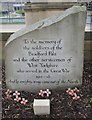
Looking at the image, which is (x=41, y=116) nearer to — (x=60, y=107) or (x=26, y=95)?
(x=60, y=107)

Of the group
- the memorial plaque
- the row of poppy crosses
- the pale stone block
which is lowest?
the pale stone block

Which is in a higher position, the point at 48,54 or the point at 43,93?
the point at 48,54

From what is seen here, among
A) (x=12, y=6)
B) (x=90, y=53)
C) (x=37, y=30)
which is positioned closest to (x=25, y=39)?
(x=37, y=30)

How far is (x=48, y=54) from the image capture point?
13.2 ft

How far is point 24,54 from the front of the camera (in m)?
4.00

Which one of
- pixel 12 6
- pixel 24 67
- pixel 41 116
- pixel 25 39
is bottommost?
pixel 41 116

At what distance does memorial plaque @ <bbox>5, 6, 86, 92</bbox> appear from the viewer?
3.91m

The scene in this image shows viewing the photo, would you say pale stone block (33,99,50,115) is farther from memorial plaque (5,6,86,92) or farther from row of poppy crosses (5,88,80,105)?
memorial plaque (5,6,86,92)

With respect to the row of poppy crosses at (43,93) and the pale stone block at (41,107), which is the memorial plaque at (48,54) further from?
the pale stone block at (41,107)

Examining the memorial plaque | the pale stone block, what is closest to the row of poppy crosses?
the memorial plaque

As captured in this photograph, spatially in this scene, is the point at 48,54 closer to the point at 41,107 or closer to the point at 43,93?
the point at 43,93

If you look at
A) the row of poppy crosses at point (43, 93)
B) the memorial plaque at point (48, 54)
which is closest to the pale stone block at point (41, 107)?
the row of poppy crosses at point (43, 93)

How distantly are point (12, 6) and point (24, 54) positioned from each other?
90.3 inches

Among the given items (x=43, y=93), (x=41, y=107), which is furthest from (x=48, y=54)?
(x=41, y=107)
